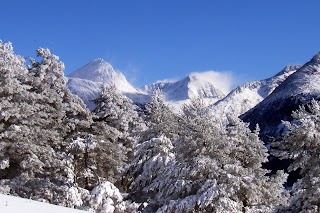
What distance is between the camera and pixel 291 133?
66.2 feet

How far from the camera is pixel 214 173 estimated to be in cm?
2233

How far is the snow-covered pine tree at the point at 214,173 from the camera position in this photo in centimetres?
2177

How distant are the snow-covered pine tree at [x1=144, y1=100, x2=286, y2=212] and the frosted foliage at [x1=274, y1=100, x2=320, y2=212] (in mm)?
2525

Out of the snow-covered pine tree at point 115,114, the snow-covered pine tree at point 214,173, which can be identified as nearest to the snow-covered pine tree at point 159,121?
the snow-covered pine tree at point 115,114

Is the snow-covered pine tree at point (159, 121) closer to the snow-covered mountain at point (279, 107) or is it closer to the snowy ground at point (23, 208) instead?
the snowy ground at point (23, 208)

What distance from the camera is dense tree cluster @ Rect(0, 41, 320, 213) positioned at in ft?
69.1

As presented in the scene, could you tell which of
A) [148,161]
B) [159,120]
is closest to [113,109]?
[159,120]

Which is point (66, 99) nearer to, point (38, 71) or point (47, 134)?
point (38, 71)

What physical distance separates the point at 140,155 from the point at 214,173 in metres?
7.43

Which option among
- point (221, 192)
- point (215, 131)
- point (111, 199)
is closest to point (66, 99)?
point (111, 199)

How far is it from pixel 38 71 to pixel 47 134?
4.81m

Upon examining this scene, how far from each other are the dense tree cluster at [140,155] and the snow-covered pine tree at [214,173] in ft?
0.16

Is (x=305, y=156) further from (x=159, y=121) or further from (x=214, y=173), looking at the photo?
(x=159, y=121)

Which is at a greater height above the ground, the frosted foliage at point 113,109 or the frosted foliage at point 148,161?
the frosted foliage at point 113,109
